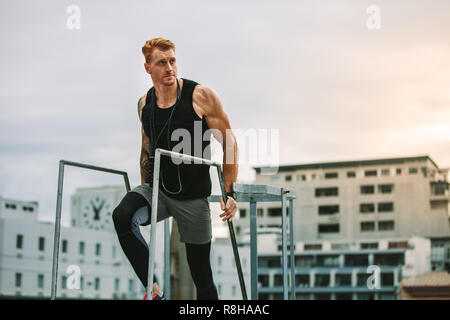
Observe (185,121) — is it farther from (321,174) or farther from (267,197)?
(321,174)

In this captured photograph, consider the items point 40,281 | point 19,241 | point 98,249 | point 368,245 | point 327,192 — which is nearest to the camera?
point 19,241

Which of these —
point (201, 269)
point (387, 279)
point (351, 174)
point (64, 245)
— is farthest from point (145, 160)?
point (351, 174)

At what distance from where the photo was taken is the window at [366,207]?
7861cm

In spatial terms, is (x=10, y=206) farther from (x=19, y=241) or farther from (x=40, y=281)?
(x=40, y=281)

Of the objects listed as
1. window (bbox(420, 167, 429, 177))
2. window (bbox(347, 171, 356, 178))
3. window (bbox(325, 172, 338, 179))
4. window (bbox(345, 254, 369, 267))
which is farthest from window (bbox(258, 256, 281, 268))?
window (bbox(420, 167, 429, 177))

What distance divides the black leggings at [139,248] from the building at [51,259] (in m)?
59.9

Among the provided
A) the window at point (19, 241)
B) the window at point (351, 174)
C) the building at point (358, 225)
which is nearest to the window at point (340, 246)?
the building at point (358, 225)

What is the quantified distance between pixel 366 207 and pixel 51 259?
33942 millimetres

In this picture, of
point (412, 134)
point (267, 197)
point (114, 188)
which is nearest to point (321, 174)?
point (412, 134)

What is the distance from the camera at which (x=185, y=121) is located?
12.3 ft

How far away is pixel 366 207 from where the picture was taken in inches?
3118

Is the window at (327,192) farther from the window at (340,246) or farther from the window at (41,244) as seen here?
the window at (41,244)

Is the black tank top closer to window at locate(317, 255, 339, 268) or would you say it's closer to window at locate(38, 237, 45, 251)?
window at locate(38, 237, 45, 251)
